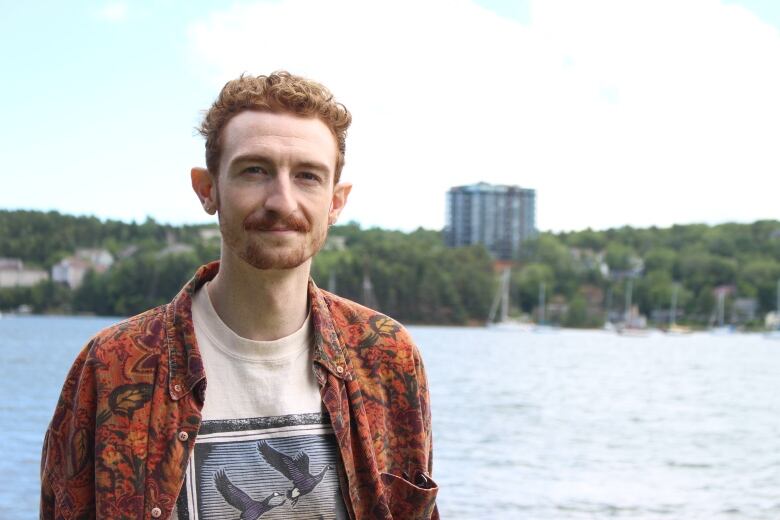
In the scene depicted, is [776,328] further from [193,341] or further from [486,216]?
[193,341]

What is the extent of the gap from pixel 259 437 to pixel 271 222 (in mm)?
416

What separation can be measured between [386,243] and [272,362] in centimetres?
12742

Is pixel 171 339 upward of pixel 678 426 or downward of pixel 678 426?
upward

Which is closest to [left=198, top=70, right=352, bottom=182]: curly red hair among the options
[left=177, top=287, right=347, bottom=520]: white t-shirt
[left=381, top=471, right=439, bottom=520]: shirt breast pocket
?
[left=177, top=287, right=347, bottom=520]: white t-shirt

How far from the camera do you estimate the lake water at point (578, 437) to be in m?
18.8

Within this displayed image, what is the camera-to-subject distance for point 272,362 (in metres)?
2.35

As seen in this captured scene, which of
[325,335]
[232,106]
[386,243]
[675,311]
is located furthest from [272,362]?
[675,311]

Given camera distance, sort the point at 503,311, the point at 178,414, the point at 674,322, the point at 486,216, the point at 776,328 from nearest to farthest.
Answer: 1. the point at 178,414
2. the point at 503,311
3. the point at 674,322
4. the point at 776,328
5. the point at 486,216

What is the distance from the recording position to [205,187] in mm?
2395

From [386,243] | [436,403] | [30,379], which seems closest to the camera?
[436,403]

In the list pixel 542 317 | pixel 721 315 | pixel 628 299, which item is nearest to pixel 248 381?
pixel 542 317

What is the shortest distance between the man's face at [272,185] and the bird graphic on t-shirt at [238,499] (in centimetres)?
42

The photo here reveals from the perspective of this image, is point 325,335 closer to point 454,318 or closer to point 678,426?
point 678,426

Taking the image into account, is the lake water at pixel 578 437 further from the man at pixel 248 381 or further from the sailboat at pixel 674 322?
the sailboat at pixel 674 322
